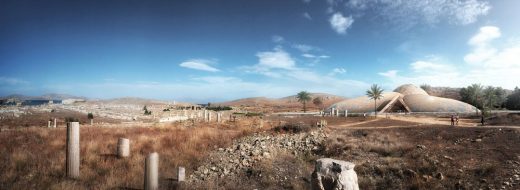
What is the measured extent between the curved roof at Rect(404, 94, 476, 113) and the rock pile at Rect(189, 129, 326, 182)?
44.2m

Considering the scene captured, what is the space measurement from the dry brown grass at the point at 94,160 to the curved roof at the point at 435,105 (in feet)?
173

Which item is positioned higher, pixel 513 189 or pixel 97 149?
pixel 97 149

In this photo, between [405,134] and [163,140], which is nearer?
[163,140]

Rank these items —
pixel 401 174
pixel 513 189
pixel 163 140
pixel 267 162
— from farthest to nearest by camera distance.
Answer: pixel 163 140 → pixel 267 162 → pixel 401 174 → pixel 513 189

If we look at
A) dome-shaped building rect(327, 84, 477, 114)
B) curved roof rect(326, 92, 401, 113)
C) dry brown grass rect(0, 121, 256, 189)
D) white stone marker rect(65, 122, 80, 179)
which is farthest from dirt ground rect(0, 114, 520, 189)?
curved roof rect(326, 92, 401, 113)

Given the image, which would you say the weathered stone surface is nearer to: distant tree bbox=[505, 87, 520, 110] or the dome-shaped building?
the dome-shaped building

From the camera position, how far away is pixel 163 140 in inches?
628

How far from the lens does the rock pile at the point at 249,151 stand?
12555 mm

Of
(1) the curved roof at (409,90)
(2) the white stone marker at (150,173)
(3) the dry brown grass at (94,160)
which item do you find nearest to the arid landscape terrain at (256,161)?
(3) the dry brown grass at (94,160)

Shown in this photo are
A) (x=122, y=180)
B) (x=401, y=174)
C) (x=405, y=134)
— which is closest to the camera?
(x=122, y=180)

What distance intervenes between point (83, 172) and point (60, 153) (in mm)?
3000

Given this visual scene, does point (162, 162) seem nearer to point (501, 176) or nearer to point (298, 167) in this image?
A: point (298, 167)

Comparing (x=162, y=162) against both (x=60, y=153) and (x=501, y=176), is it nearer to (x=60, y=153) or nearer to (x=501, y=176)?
(x=60, y=153)

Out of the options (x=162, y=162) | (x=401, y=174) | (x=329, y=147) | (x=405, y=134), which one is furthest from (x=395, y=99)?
(x=162, y=162)
